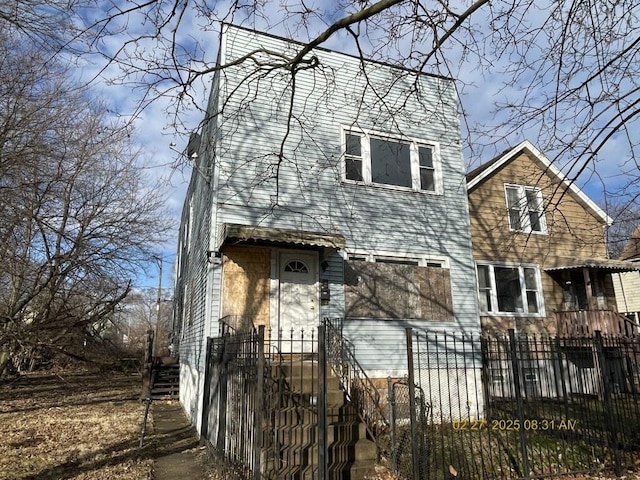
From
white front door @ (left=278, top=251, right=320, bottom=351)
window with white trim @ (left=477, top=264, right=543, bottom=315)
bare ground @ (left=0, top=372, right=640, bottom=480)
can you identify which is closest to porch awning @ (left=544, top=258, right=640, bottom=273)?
window with white trim @ (left=477, top=264, right=543, bottom=315)

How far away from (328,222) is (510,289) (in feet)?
24.7

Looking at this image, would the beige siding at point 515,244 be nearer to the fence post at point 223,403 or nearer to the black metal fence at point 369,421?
the black metal fence at point 369,421

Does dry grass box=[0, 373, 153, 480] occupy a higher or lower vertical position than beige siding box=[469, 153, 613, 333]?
lower

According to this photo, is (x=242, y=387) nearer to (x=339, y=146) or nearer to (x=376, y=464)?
(x=376, y=464)

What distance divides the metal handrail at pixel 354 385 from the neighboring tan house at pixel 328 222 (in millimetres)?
699

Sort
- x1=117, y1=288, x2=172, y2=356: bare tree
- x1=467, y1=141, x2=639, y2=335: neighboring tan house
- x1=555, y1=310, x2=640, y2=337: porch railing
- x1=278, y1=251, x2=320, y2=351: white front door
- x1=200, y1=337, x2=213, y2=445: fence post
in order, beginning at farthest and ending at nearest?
1. x1=117, y1=288, x2=172, y2=356: bare tree
2. x1=467, y1=141, x2=639, y2=335: neighboring tan house
3. x1=555, y1=310, x2=640, y2=337: porch railing
4. x1=278, y1=251, x2=320, y2=351: white front door
5. x1=200, y1=337, x2=213, y2=445: fence post

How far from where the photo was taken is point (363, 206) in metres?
11.6

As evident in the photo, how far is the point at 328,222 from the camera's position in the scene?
1113 centimetres

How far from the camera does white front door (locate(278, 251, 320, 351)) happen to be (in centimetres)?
1012

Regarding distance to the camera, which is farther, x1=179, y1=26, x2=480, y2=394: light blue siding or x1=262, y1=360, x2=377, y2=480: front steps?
x1=179, y1=26, x2=480, y2=394: light blue siding

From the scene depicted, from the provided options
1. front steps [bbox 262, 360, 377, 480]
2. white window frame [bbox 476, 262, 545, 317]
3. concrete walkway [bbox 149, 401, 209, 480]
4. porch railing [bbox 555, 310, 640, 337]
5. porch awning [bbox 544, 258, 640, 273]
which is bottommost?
concrete walkway [bbox 149, 401, 209, 480]

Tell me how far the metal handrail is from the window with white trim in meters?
6.28

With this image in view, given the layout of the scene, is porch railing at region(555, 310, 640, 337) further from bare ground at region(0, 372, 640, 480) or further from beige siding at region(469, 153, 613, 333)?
bare ground at region(0, 372, 640, 480)

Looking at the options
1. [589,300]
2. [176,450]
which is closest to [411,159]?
[589,300]
